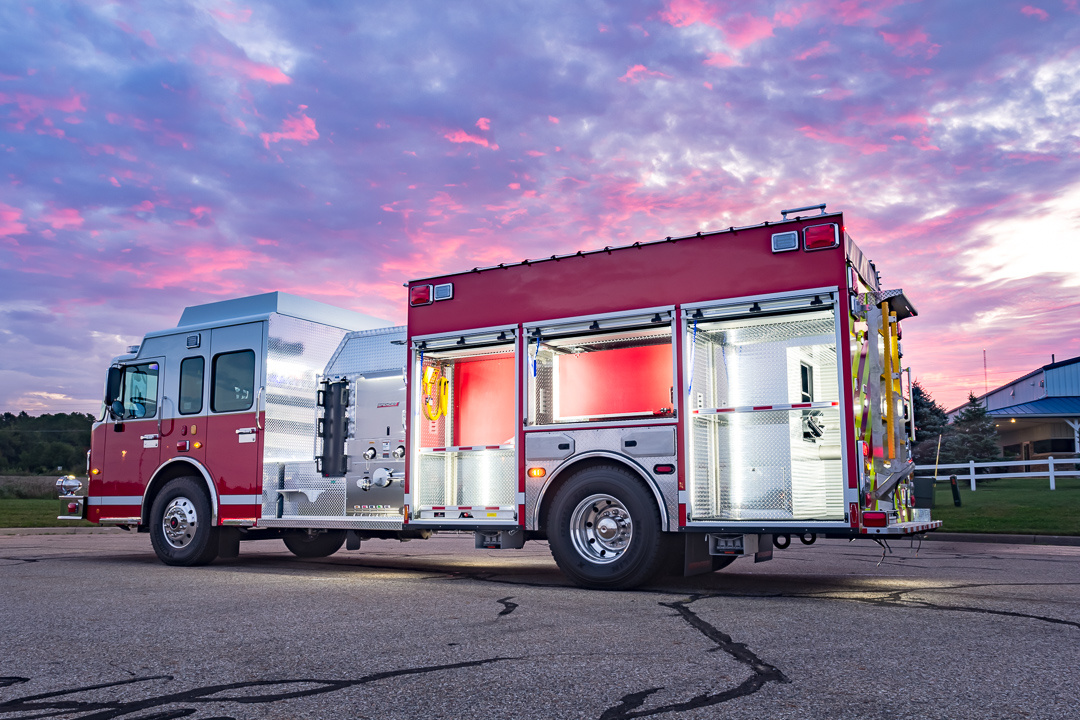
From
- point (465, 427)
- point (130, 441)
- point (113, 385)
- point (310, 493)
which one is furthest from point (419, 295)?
point (113, 385)

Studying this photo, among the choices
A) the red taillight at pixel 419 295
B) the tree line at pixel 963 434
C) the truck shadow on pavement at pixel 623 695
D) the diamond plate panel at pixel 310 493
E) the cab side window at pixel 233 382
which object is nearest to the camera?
the truck shadow on pavement at pixel 623 695

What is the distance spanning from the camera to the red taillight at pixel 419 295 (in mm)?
9836

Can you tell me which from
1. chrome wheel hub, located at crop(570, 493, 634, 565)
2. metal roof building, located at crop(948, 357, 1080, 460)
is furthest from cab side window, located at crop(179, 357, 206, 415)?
metal roof building, located at crop(948, 357, 1080, 460)

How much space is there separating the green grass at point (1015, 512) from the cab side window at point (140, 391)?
38.1ft

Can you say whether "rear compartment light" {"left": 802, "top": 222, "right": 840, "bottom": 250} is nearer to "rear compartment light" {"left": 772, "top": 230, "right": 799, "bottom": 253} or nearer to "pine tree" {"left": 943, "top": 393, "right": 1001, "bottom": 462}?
"rear compartment light" {"left": 772, "top": 230, "right": 799, "bottom": 253}

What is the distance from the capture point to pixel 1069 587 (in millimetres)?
8430

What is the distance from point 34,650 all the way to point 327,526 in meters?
4.83

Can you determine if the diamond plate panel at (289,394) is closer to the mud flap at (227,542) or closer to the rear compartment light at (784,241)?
the mud flap at (227,542)

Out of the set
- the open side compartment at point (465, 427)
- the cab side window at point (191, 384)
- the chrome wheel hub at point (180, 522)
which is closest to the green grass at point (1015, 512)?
the open side compartment at point (465, 427)

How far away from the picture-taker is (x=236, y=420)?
1106cm

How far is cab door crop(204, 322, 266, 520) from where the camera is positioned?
10836 mm

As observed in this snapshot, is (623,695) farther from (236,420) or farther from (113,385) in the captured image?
(113,385)

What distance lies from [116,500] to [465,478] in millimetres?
5529

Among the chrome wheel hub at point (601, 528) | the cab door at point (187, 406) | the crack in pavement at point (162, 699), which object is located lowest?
the crack in pavement at point (162, 699)
